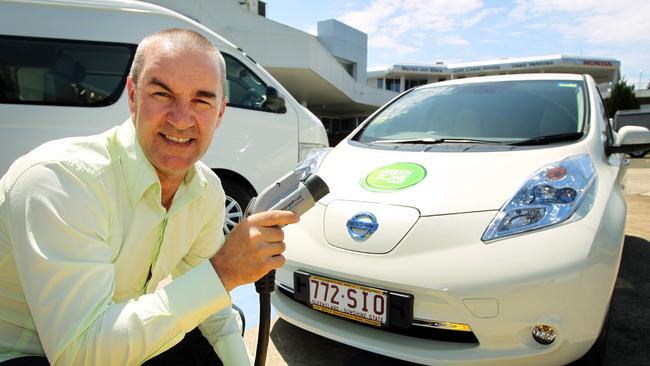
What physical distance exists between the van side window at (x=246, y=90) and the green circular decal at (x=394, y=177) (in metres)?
1.89

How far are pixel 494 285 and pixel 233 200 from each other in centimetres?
250

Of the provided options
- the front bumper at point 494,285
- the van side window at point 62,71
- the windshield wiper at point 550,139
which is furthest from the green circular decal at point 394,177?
the van side window at point 62,71

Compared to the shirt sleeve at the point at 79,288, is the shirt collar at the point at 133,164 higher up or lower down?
higher up

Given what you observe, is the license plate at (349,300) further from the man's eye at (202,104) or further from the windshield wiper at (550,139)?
the windshield wiper at (550,139)

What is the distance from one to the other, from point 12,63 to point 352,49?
1161 inches

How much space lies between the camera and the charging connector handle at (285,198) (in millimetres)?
952

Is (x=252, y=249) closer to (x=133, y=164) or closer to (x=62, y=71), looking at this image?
(x=133, y=164)

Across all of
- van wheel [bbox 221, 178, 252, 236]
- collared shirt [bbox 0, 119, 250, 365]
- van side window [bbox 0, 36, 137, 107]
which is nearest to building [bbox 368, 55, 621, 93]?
van wheel [bbox 221, 178, 252, 236]

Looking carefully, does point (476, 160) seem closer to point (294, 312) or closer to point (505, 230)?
point (505, 230)

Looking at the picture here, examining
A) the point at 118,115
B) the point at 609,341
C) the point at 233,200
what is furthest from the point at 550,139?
the point at 118,115

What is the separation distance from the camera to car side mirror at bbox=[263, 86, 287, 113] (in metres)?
3.70

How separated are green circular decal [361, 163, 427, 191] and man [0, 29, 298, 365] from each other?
880 mm

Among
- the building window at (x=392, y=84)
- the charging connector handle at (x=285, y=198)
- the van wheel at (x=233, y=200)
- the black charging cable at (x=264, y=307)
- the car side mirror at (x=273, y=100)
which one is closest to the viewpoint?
the charging connector handle at (x=285, y=198)

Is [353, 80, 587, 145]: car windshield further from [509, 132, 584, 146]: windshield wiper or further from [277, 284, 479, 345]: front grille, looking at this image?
[277, 284, 479, 345]: front grille
